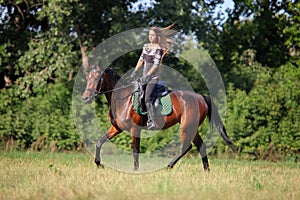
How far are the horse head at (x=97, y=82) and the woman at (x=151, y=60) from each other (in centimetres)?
51

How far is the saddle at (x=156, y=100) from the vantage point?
9930mm

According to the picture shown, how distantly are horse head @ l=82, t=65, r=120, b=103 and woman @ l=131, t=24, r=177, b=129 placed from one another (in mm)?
512

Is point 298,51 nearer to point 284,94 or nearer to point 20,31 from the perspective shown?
point 284,94

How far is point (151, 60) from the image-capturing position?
9617 mm

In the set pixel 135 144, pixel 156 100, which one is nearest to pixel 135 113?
pixel 156 100

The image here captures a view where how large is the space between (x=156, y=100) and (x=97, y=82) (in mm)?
1349

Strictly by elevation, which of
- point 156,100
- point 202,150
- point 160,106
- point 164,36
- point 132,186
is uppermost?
point 164,36

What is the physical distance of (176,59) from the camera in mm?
21516

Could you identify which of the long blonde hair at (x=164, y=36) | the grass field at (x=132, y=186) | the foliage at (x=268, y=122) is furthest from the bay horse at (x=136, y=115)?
the foliage at (x=268, y=122)

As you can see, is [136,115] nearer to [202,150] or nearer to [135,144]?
[135,144]

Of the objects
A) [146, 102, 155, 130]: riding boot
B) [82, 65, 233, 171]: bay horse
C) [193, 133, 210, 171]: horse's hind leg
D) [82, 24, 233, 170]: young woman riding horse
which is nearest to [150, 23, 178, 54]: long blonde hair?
[82, 24, 233, 170]: young woman riding horse

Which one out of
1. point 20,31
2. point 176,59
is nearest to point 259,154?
point 176,59

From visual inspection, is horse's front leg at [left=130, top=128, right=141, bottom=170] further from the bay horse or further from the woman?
the woman

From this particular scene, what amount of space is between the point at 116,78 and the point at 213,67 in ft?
50.3
